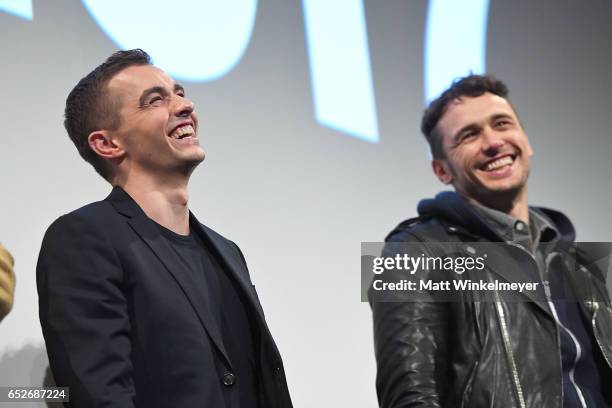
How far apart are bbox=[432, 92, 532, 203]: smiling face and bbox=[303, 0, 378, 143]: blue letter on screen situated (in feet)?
1.68

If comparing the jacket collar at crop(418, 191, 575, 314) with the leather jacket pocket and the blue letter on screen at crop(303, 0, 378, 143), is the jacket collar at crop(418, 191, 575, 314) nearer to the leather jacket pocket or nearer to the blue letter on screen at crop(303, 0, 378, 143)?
the leather jacket pocket

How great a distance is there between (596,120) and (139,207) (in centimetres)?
216

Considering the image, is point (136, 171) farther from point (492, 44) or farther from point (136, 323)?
point (492, 44)

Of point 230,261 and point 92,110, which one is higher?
point 92,110

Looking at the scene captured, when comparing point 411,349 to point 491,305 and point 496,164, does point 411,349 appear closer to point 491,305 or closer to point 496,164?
point 491,305

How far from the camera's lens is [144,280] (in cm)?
174

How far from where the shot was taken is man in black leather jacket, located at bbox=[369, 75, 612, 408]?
73.5 inches

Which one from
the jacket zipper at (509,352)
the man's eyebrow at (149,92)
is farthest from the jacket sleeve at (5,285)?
the jacket zipper at (509,352)

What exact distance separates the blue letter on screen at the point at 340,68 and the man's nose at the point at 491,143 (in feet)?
2.09

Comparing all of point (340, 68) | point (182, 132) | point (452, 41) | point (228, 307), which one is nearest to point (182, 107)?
point (182, 132)

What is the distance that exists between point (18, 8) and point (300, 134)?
937 mm

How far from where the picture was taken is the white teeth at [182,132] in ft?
6.56

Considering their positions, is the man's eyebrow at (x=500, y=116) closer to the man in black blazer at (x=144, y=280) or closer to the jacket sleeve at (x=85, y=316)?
the man in black blazer at (x=144, y=280)

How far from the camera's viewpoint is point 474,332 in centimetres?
193
